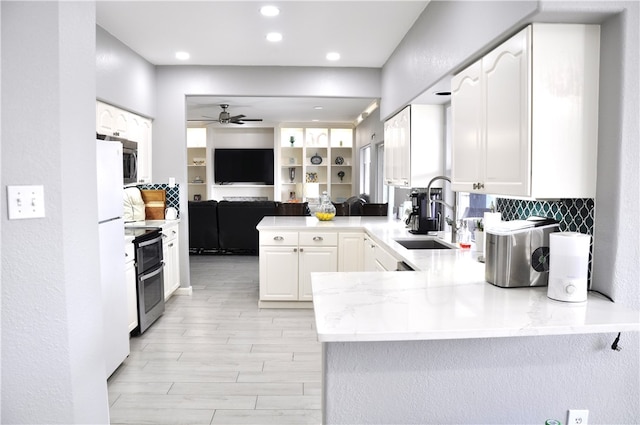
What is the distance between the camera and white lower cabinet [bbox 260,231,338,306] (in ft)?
15.3

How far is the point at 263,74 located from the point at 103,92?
1.77 m

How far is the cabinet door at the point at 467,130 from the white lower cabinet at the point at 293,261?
6.79 ft

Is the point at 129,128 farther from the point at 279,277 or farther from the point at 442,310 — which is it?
the point at 442,310

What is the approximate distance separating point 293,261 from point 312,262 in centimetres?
19

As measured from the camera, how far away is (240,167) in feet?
35.4

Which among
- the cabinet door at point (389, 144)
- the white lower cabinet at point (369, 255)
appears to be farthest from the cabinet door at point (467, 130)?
the cabinet door at point (389, 144)

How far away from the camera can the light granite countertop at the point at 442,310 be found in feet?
4.91

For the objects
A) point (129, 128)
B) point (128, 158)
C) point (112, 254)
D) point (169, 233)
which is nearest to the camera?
point (112, 254)

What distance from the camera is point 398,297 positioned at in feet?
6.12

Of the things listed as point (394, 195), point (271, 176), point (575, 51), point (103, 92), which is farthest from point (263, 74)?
point (271, 176)

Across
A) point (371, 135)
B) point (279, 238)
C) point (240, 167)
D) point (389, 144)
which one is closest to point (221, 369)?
point (279, 238)

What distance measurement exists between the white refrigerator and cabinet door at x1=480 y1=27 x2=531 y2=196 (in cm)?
226

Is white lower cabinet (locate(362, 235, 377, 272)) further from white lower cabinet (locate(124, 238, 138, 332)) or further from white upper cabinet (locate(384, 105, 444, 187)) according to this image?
white lower cabinet (locate(124, 238, 138, 332))

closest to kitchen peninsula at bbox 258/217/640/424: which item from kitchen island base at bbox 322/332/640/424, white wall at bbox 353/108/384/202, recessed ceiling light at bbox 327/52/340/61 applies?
kitchen island base at bbox 322/332/640/424
